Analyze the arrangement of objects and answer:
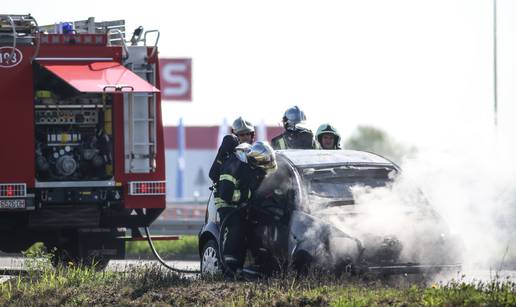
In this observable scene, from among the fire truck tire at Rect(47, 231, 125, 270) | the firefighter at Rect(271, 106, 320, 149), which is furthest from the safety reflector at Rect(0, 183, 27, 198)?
Result: the firefighter at Rect(271, 106, 320, 149)

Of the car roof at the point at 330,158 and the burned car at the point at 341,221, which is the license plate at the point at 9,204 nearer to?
the burned car at the point at 341,221

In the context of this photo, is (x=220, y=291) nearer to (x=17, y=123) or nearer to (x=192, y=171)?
(x=17, y=123)

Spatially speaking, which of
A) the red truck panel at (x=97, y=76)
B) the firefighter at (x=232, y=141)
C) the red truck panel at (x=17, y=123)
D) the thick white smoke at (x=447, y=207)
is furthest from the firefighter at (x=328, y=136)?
the red truck panel at (x=17, y=123)

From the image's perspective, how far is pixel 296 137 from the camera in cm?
1413

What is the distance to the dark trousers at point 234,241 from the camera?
452 inches

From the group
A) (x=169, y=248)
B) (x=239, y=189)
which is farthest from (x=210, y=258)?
(x=169, y=248)

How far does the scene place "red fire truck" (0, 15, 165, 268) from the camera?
1504cm

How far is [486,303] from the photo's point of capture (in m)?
8.41

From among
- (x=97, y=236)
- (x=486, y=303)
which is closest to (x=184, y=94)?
(x=97, y=236)

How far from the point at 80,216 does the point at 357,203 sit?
5.37 m

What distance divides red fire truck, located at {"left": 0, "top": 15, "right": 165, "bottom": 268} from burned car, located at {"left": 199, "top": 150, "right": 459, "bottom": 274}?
12.0 feet

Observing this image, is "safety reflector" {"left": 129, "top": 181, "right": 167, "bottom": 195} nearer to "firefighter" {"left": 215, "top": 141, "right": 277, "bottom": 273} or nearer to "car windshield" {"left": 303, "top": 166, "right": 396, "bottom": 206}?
"firefighter" {"left": 215, "top": 141, "right": 277, "bottom": 273}

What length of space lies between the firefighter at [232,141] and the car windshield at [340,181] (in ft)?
4.99

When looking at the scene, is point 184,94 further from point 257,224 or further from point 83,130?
point 257,224
